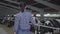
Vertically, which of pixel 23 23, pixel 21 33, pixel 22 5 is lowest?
pixel 21 33

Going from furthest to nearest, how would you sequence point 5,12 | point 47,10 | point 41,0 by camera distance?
1. point 5,12
2. point 47,10
3. point 41,0

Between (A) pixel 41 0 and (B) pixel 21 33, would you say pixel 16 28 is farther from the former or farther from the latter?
(A) pixel 41 0

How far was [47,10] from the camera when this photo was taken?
13.3 m

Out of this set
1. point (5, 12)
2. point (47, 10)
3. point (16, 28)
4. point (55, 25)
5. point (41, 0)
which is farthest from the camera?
point (5, 12)

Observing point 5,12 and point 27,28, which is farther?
point 5,12

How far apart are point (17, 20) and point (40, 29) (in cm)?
328

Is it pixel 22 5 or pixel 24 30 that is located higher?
pixel 22 5

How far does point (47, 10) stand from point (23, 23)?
11.0 metres

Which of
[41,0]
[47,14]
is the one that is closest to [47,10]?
[47,14]

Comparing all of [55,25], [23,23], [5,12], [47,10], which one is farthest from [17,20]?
[5,12]

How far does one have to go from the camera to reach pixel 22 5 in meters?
2.42

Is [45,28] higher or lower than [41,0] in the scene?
lower

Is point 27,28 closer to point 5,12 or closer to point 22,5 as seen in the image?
point 22,5

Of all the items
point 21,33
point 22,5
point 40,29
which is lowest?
point 40,29
